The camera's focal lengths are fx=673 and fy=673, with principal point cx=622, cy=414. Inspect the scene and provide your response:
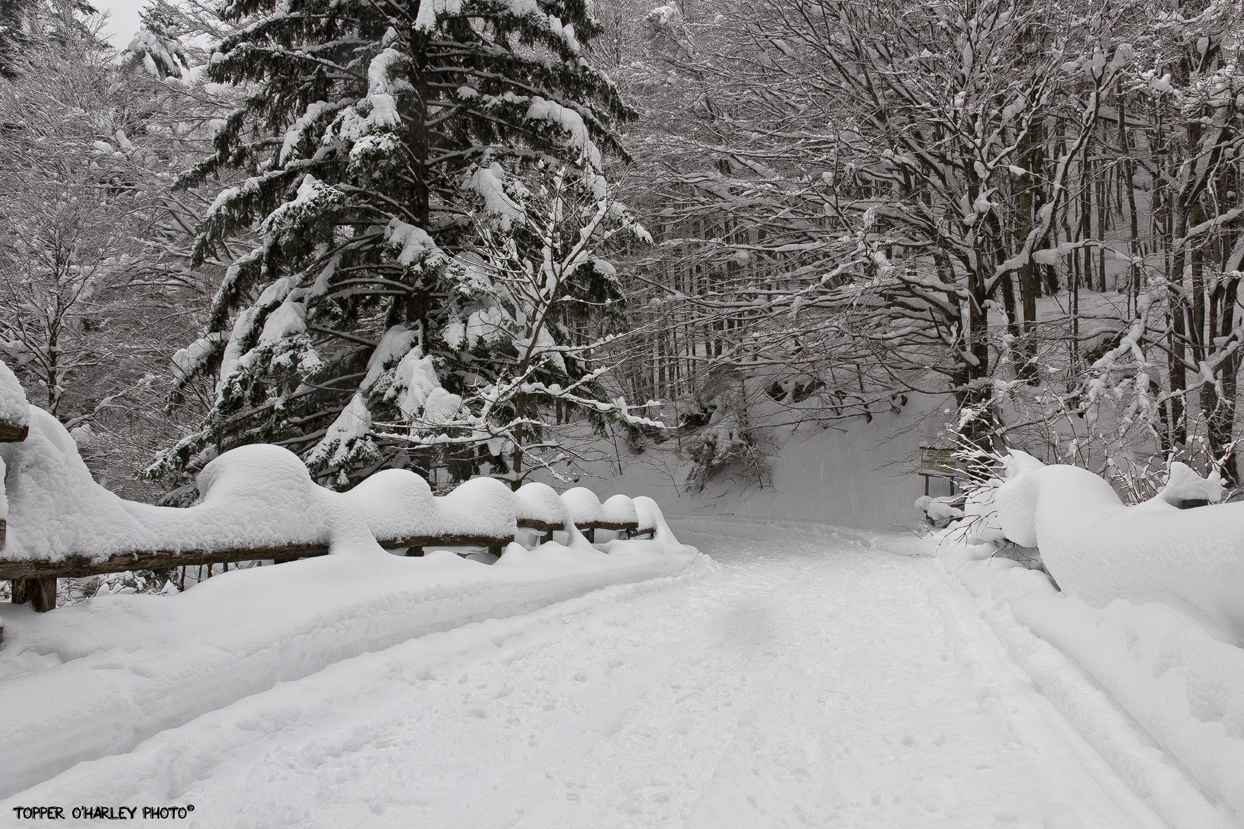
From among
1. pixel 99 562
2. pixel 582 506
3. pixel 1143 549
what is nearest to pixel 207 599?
pixel 99 562

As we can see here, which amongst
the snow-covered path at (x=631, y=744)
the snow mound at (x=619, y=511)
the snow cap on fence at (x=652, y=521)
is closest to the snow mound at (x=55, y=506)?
the snow-covered path at (x=631, y=744)

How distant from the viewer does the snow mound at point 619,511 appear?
8.80m

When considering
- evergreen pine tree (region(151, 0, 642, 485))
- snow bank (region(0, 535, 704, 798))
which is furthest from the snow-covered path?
evergreen pine tree (region(151, 0, 642, 485))

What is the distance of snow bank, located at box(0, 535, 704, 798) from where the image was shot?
2254mm

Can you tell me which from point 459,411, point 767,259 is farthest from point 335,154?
point 767,259

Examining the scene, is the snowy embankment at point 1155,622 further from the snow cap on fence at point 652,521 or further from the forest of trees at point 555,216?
the snow cap on fence at point 652,521

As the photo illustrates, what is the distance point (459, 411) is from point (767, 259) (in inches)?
330

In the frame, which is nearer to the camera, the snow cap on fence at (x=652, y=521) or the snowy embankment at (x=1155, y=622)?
the snowy embankment at (x=1155, y=622)

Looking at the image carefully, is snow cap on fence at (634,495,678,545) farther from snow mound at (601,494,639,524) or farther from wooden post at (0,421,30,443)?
wooden post at (0,421,30,443)

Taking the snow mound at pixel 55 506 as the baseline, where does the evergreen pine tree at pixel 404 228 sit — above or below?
above

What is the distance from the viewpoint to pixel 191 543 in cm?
311

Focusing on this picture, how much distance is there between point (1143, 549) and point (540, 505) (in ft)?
16.9

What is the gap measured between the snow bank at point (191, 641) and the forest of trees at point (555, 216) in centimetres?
355

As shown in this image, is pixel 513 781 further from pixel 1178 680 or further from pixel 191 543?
pixel 1178 680
